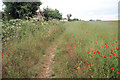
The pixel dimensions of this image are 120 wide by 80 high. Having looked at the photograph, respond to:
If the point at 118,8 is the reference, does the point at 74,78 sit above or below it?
below

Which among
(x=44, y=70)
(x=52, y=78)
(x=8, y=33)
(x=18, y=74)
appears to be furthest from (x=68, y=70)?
(x=8, y=33)

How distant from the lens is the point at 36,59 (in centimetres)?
414

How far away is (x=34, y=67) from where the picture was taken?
3.59m

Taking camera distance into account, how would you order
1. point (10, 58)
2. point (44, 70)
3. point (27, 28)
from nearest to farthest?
point (10, 58), point (44, 70), point (27, 28)

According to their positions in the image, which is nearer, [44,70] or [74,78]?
[74,78]

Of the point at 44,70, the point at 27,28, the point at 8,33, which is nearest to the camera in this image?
the point at 44,70

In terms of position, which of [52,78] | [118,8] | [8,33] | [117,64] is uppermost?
[118,8]

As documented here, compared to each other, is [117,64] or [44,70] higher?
[117,64]

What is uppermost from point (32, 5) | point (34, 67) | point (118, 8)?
point (32, 5)

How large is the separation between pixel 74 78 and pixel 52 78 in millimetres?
828

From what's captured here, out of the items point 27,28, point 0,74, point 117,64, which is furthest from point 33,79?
point 27,28

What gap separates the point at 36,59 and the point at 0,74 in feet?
5.21

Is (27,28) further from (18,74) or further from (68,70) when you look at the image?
(68,70)

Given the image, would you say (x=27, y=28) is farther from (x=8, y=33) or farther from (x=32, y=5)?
(x=32, y=5)
